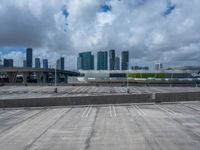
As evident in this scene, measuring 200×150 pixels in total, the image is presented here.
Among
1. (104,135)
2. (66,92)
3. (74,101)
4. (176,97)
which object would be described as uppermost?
(176,97)

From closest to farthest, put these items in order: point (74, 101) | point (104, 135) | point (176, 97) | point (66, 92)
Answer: point (104, 135) → point (74, 101) → point (176, 97) → point (66, 92)

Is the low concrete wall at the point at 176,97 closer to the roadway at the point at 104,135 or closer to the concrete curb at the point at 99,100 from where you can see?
the concrete curb at the point at 99,100

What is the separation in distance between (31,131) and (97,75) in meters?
148

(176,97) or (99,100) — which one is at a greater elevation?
(176,97)

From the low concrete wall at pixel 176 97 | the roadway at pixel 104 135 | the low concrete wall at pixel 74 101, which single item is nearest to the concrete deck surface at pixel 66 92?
the low concrete wall at pixel 74 101

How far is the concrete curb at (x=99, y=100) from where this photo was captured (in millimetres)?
32250

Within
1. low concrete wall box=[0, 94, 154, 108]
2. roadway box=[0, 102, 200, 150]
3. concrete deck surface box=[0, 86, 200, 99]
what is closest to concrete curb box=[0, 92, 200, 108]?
low concrete wall box=[0, 94, 154, 108]

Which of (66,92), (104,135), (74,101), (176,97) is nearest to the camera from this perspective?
(104,135)

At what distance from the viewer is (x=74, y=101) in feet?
109

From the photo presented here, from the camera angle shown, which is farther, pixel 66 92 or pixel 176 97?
pixel 66 92

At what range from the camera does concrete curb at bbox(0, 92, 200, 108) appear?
32250mm

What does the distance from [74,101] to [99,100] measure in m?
2.73

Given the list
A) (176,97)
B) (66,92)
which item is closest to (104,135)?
(176,97)

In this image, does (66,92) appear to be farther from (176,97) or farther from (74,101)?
(176,97)
